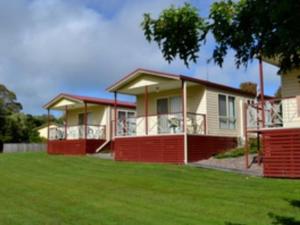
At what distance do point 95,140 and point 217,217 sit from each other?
2020 cm

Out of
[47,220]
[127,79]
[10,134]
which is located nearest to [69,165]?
[127,79]

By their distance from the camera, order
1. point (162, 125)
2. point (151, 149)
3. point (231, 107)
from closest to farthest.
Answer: point (151, 149)
point (162, 125)
point (231, 107)

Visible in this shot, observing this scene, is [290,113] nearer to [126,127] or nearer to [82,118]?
[126,127]

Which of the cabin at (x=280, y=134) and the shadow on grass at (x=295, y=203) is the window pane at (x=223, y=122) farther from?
the shadow on grass at (x=295, y=203)

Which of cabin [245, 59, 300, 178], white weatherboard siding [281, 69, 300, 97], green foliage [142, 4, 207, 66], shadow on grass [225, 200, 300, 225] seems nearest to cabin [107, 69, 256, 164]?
cabin [245, 59, 300, 178]

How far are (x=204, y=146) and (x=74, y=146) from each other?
10563 millimetres

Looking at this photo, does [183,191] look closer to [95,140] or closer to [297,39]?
[297,39]

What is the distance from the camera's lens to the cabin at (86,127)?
2936 centimetres

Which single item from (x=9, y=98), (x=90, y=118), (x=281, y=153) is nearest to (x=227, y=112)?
(x=281, y=153)

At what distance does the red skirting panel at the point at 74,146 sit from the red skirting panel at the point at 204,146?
29.7 ft

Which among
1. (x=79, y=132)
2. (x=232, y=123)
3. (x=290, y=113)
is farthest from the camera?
(x=79, y=132)

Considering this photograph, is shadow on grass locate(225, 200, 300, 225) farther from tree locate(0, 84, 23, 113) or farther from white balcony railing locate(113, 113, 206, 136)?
tree locate(0, 84, 23, 113)

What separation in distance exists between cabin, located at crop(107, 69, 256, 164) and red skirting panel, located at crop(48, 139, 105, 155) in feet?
14.3

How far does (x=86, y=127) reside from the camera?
2942cm
